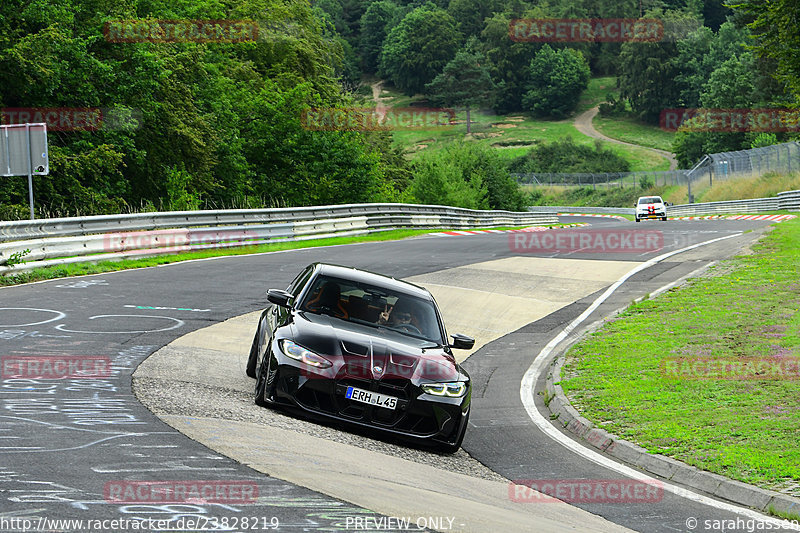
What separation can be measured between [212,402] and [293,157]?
3774 cm

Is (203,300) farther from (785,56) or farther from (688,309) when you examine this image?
(785,56)

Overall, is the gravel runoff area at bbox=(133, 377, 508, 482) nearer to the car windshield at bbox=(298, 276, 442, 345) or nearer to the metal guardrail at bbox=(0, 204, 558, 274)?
the car windshield at bbox=(298, 276, 442, 345)

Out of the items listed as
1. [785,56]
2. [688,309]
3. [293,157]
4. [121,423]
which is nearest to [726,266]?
[688,309]

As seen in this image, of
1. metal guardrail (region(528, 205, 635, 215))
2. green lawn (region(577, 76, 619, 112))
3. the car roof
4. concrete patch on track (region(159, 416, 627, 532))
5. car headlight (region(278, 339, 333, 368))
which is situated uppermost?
green lawn (region(577, 76, 619, 112))

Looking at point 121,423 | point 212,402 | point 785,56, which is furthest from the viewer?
point 785,56

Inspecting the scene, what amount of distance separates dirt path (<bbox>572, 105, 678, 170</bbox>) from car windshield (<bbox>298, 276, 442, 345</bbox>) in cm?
13235

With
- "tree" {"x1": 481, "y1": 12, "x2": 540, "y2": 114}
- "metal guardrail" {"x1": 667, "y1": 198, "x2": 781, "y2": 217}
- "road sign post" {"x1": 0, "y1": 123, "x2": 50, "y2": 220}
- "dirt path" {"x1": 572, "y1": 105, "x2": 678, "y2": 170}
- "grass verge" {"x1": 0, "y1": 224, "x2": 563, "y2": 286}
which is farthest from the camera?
"tree" {"x1": 481, "y1": 12, "x2": 540, "y2": 114}

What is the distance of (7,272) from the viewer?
691 inches

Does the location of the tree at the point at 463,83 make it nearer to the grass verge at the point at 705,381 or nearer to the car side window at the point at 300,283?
the grass verge at the point at 705,381

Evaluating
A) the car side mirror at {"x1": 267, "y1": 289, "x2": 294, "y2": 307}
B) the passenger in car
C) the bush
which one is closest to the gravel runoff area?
the car side mirror at {"x1": 267, "y1": 289, "x2": 294, "y2": 307}

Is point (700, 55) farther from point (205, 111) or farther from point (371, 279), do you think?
point (371, 279)

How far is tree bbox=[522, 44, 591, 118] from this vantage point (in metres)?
181

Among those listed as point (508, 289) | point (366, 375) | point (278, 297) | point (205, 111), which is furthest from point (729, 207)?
point (366, 375)

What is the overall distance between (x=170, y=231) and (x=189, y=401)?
15.0m
